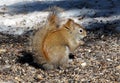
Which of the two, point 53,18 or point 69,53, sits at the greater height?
point 53,18

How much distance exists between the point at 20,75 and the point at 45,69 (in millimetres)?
350

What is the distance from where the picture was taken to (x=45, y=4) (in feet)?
33.4

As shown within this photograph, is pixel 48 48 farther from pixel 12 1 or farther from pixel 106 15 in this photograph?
pixel 12 1

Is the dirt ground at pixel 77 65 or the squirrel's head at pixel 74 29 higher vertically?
the squirrel's head at pixel 74 29

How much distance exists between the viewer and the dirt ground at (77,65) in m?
6.38

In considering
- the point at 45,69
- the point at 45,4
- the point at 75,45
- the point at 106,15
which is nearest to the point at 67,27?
the point at 75,45

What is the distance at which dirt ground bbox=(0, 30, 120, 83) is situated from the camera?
20.9ft

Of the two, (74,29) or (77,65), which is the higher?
(74,29)

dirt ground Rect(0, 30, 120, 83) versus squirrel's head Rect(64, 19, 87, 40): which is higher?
squirrel's head Rect(64, 19, 87, 40)

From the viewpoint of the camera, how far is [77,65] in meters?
6.82

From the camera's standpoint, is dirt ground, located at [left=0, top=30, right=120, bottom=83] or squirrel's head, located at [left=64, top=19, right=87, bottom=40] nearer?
dirt ground, located at [left=0, top=30, right=120, bottom=83]

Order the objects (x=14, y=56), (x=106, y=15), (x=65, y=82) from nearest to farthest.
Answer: (x=65, y=82)
(x=14, y=56)
(x=106, y=15)

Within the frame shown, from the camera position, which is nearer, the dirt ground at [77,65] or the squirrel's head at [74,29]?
the dirt ground at [77,65]

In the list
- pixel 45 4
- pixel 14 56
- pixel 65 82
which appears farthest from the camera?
pixel 45 4
